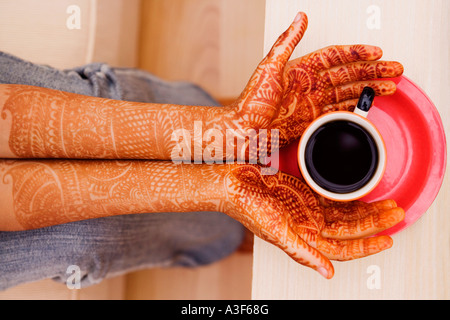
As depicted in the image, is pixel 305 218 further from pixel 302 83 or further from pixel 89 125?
pixel 89 125

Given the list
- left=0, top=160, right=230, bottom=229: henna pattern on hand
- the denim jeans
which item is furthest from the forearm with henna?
the denim jeans

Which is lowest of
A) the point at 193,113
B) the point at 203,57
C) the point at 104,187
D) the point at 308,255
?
the point at 308,255

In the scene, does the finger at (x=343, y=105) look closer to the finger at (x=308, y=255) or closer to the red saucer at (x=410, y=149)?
the red saucer at (x=410, y=149)

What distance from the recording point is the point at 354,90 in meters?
0.54

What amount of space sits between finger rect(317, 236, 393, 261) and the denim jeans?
47 cm

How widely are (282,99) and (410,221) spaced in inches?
11.9

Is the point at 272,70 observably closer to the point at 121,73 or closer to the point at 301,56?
the point at 301,56

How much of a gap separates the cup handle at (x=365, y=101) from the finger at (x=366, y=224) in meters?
0.17

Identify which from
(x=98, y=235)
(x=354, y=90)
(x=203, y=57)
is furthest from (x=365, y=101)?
(x=203, y=57)

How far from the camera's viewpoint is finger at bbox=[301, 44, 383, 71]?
1.61 ft

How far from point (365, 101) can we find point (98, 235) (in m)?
0.63

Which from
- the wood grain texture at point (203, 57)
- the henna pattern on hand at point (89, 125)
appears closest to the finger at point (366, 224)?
the henna pattern on hand at point (89, 125)

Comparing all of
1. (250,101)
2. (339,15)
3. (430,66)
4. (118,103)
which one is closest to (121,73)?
(118,103)

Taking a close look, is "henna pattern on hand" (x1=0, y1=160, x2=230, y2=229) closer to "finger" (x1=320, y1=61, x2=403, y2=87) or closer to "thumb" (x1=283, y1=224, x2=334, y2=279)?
"thumb" (x1=283, y1=224, x2=334, y2=279)
